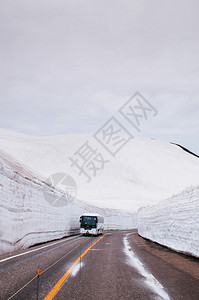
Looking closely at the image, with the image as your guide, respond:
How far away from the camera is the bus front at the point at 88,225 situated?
30.4m

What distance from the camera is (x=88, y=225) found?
3078 centimetres

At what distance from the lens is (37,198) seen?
17.5m

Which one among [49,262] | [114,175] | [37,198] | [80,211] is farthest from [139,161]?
[49,262]

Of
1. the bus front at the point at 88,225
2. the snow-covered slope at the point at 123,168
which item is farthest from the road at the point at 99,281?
the snow-covered slope at the point at 123,168

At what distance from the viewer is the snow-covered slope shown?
91188mm

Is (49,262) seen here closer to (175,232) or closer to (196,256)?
(196,256)

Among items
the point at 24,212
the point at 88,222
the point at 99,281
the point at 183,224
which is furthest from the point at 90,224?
the point at 99,281

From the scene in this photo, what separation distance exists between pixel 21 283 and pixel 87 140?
12337cm

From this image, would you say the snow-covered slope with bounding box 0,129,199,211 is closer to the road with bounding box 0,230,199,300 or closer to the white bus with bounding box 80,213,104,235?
the white bus with bounding box 80,213,104,235

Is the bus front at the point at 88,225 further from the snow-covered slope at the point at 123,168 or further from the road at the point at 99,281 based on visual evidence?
the snow-covered slope at the point at 123,168

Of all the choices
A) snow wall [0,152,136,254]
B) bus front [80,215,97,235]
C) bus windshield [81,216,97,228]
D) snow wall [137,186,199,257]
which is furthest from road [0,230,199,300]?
bus windshield [81,216,97,228]

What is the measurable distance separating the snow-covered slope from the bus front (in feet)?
136

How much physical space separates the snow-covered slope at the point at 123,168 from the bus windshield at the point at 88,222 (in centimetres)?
4144

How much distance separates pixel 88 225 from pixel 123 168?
80.2 metres
